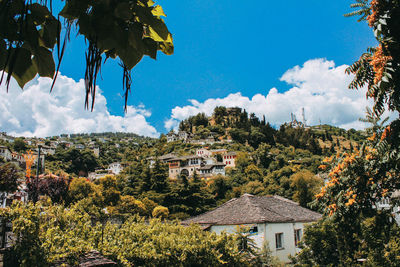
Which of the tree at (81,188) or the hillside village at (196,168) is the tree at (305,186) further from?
the tree at (81,188)

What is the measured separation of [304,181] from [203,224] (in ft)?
95.5

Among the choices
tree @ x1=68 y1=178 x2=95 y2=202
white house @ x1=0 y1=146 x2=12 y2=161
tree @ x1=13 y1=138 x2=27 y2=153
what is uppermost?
tree @ x1=13 y1=138 x2=27 y2=153

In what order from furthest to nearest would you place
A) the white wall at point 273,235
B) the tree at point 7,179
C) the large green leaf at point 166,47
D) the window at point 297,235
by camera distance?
the window at point 297,235
the tree at point 7,179
the white wall at point 273,235
the large green leaf at point 166,47

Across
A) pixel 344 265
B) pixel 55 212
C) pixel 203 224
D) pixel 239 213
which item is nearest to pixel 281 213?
pixel 239 213

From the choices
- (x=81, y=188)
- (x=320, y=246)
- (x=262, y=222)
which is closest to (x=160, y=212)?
(x=81, y=188)

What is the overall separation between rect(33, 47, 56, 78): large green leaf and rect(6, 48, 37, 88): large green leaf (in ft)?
0.07

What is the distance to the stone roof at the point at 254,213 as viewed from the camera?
1772cm

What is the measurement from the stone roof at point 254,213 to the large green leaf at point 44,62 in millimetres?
16964

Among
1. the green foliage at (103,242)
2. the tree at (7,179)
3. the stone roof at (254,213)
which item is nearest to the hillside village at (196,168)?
the stone roof at (254,213)

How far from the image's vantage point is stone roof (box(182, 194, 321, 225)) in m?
17.7

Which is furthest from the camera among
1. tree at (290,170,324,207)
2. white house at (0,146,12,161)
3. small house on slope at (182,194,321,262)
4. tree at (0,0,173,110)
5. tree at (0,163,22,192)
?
white house at (0,146,12,161)

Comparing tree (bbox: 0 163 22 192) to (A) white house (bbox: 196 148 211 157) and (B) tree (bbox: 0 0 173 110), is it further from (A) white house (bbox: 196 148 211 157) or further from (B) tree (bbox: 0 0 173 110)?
(A) white house (bbox: 196 148 211 157)

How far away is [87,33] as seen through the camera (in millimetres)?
926

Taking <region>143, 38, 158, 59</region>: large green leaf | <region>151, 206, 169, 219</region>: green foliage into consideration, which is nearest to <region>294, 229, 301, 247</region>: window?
<region>151, 206, 169, 219</region>: green foliage
